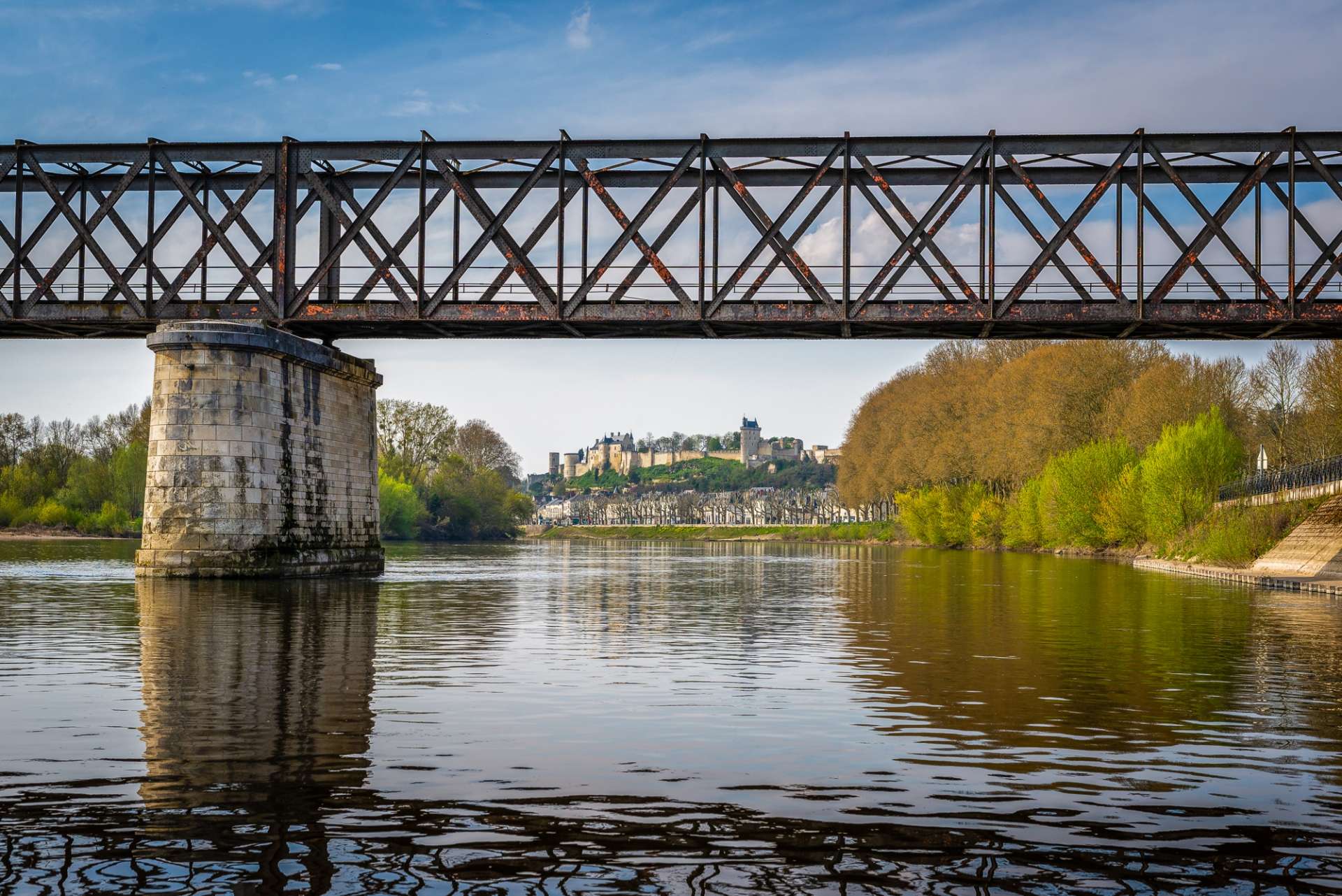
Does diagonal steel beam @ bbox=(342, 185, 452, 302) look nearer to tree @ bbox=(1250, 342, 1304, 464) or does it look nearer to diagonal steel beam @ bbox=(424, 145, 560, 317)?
diagonal steel beam @ bbox=(424, 145, 560, 317)

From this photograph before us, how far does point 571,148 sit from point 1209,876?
113 ft

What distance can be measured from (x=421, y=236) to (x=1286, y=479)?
35.3 metres

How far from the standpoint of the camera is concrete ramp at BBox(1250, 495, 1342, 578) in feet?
135

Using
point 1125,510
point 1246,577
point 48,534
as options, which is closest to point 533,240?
point 1246,577

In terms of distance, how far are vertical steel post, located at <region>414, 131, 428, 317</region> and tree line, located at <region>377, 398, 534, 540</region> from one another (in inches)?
3044

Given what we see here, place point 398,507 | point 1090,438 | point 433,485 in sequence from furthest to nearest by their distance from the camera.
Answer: point 433,485 < point 398,507 < point 1090,438

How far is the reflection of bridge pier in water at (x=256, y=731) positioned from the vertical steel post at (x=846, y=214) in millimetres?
18388

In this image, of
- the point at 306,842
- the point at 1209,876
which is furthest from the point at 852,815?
the point at 306,842

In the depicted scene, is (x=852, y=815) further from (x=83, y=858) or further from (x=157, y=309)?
(x=157, y=309)

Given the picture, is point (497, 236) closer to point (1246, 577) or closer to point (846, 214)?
point (846, 214)

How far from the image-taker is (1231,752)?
11945mm

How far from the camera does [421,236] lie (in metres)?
40.5

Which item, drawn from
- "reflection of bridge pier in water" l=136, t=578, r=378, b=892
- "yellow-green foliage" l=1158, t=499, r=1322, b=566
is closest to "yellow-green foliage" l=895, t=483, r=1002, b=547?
"yellow-green foliage" l=1158, t=499, r=1322, b=566

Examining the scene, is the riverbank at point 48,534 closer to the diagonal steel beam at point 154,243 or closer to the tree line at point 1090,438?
the tree line at point 1090,438
